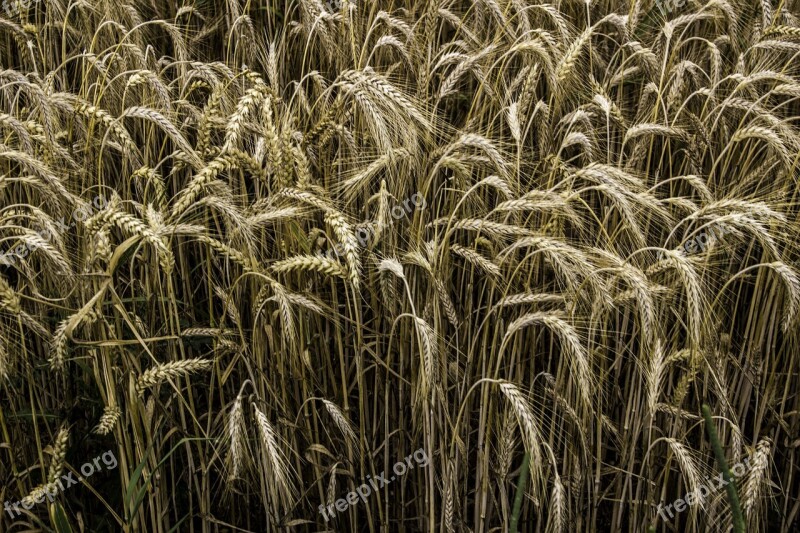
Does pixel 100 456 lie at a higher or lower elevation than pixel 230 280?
lower

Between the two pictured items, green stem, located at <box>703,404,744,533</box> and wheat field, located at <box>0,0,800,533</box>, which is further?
wheat field, located at <box>0,0,800,533</box>

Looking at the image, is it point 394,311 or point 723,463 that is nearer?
point 723,463

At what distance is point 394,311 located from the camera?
245cm

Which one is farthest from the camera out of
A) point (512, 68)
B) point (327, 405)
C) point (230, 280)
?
point (512, 68)

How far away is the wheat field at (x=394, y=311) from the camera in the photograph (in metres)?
2.17

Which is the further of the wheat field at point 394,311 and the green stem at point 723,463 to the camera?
the wheat field at point 394,311

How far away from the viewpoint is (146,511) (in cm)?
259

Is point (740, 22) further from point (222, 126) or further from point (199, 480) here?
point (199, 480)

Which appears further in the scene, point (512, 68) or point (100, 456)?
point (512, 68)

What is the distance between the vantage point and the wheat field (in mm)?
2174

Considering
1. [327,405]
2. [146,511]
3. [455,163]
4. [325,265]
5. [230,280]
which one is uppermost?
[455,163]

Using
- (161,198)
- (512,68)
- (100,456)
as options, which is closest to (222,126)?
(161,198)

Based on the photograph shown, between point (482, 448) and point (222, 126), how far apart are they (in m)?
1.28

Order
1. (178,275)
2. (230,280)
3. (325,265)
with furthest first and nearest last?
(178,275), (230,280), (325,265)
